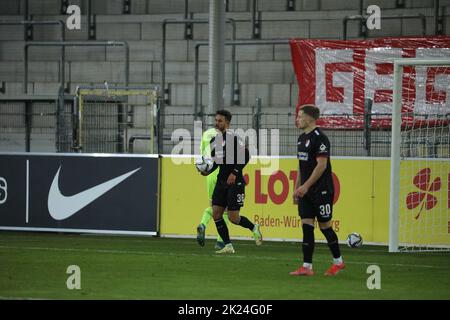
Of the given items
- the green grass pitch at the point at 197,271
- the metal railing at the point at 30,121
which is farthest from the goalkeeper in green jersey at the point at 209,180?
the metal railing at the point at 30,121

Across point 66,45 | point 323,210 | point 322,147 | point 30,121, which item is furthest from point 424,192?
point 66,45

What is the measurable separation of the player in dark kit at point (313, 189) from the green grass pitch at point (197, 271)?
35 centimetres

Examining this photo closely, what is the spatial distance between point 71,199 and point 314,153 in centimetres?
772

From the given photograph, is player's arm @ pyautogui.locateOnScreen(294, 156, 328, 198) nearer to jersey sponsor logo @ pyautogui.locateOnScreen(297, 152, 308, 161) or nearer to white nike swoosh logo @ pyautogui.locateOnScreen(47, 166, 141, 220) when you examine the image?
jersey sponsor logo @ pyautogui.locateOnScreen(297, 152, 308, 161)

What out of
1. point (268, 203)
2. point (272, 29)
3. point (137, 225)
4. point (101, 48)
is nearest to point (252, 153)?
point (268, 203)

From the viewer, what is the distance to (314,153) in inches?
499

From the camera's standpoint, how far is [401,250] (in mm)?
16688

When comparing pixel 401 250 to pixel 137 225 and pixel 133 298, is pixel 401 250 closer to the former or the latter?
pixel 137 225

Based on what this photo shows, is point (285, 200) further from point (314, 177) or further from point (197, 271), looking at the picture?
point (314, 177)

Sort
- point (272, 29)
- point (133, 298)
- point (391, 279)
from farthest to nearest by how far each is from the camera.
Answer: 1. point (272, 29)
2. point (391, 279)
3. point (133, 298)

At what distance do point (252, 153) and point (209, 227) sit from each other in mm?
1564

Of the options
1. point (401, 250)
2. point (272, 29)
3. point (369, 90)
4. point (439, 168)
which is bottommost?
point (401, 250)

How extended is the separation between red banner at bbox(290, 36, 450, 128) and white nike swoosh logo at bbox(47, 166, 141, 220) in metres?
4.50

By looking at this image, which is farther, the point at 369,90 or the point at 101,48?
the point at 101,48
